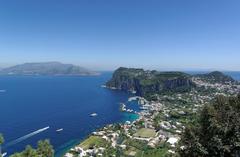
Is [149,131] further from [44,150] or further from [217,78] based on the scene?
[217,78]

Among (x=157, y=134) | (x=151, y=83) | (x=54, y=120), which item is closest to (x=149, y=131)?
(x=157, y=134)

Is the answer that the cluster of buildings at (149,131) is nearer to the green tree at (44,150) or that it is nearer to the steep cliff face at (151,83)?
the green tree at (44,150)

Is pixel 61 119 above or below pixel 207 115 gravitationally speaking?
below

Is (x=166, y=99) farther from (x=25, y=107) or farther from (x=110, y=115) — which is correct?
(x=25, y=107)

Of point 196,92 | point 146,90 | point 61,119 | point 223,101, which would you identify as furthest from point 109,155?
point 146,90

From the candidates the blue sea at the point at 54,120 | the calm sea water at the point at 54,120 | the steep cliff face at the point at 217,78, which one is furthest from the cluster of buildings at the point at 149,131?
the steep cliff face at the point at 217,78
